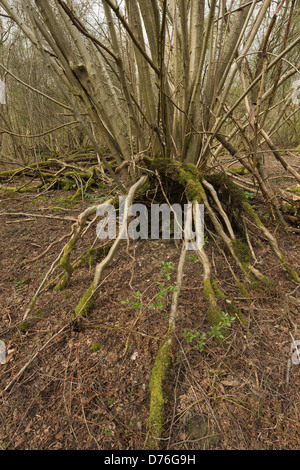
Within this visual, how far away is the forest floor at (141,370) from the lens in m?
1.40

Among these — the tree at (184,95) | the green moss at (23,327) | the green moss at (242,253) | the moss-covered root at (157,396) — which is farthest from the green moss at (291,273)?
the green moss at (23,327)

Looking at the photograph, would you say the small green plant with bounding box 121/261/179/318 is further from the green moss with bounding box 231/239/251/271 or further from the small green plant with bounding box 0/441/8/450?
the small green plant with bounding box 0/441/8/450

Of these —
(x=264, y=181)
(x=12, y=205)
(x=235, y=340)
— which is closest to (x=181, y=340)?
(x=235, y=340)

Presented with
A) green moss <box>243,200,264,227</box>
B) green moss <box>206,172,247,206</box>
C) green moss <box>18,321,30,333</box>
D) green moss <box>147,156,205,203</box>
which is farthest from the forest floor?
green moss <box>147,156,205,203</box>

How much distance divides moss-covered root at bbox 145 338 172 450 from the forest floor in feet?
0.23

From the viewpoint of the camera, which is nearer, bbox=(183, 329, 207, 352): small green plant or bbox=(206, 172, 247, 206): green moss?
bbox=(183, 329, 207, 352): small green plant

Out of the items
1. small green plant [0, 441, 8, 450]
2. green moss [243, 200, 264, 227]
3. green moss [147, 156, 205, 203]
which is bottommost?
small green plant [0, 441, 8, 450]

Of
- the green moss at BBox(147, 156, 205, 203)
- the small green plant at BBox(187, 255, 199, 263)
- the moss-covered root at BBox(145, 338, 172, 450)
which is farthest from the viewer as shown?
the green moss at BBox(147, 156, 205, 203)

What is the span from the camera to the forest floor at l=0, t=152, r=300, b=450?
1.40m

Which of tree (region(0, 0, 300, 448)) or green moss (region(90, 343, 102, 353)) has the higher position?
tree (region(0, 0, 300, 448))

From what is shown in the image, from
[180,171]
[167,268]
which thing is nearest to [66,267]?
[167,268]

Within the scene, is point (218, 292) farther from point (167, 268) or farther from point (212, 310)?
point (167, 268)

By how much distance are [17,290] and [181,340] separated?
6.15ft

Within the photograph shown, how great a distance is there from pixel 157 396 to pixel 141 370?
24cm
